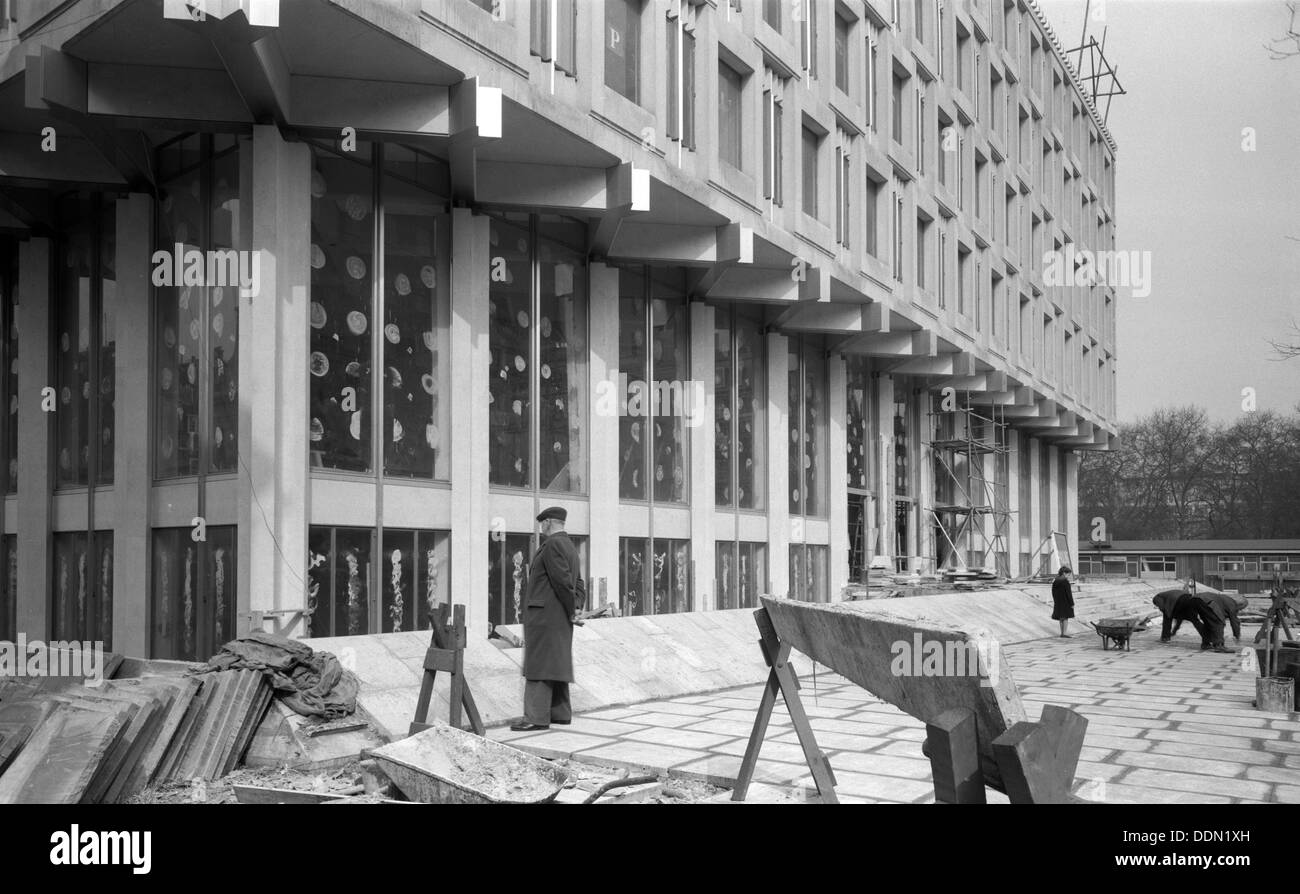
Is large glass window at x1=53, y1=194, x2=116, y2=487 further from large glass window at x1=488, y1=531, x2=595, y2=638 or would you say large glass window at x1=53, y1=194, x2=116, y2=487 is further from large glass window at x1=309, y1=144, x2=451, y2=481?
large glass window at x1=488, y1=531, x2=595, y2=638

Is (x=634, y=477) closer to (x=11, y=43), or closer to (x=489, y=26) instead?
(x=489, y=26)

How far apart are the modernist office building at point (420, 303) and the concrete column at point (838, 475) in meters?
0.09

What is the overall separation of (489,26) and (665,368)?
7.84 meters

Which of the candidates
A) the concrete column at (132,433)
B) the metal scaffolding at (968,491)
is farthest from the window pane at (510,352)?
the metal scaffolding at (968,491)

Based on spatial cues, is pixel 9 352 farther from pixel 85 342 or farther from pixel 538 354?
pixel 538 354

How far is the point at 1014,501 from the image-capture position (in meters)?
40.0

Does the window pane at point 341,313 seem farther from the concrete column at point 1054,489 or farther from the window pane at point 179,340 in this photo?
the concrete column at point 1054,489

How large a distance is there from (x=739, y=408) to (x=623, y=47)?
7.90 metres

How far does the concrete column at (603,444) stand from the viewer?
17469 millimetres

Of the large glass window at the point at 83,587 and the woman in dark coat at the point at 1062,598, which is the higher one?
the large glass window at the point at 83,587

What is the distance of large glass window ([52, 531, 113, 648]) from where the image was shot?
14.9 metres

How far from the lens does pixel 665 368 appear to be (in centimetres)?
1983
